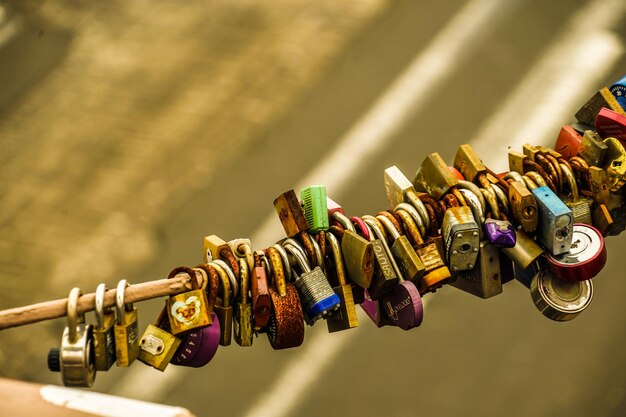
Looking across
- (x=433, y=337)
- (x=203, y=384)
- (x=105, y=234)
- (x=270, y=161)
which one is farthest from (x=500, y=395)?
(x=105, y=234)

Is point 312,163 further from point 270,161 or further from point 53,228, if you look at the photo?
point 53,228

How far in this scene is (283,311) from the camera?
0.90 metres

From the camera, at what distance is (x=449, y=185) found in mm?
998

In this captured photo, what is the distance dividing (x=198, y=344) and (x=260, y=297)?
0.07 m

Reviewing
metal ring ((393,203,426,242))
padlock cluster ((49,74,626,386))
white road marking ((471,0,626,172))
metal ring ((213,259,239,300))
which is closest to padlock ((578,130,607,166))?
padlock cluster ((49,74,626,386))

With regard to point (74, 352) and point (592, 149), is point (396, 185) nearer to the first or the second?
point (592, 149)

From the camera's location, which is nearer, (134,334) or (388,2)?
(134,334)

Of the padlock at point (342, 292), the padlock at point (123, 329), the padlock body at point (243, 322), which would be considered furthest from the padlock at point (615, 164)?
the padlock at point (123, 329)

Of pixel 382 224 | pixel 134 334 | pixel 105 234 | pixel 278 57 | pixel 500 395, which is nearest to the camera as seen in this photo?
pixel 134 334

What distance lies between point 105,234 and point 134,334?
91 cm

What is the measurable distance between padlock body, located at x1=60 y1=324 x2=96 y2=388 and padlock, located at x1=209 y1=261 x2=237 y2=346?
0.13 metres

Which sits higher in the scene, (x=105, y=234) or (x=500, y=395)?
(x=105, y=234)

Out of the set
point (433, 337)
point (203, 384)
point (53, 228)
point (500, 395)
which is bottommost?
point (500, 395)

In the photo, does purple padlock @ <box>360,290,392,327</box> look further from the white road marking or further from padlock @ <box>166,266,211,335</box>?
the white road marking
